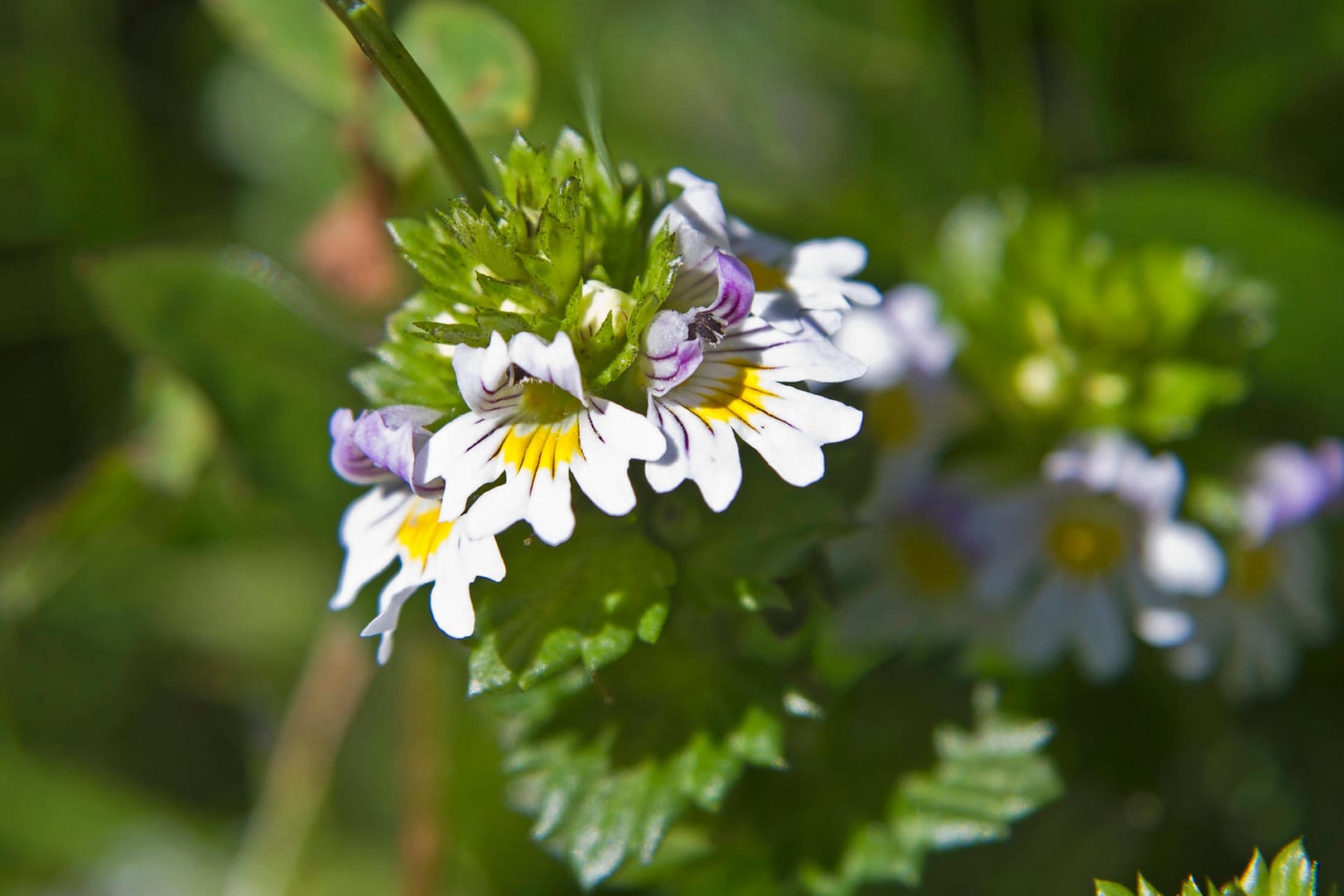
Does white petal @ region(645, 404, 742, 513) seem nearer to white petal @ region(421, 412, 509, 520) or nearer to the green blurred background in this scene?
white petal @ region(421, 412, 509, 520)

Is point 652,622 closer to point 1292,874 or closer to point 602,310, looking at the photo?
point 602,310

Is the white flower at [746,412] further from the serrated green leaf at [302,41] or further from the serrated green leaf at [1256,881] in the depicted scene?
the serrated green leaf at [302,41]

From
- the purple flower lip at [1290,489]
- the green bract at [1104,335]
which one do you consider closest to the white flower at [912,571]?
the green bract at [1104,335]

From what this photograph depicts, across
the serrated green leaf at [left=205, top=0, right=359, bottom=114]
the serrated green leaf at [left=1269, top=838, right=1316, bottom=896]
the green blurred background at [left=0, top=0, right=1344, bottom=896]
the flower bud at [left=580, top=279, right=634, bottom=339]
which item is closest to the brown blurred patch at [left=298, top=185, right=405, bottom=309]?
the green blurred background at [left=0, top=0, right=1344, bottom=896]

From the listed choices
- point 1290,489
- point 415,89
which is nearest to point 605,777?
point 415,89

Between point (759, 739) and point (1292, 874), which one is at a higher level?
point (759, 739)
